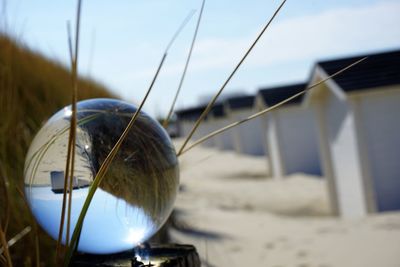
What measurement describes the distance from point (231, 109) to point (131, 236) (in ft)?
86.7

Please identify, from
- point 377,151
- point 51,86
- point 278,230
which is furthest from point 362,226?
point 51,86

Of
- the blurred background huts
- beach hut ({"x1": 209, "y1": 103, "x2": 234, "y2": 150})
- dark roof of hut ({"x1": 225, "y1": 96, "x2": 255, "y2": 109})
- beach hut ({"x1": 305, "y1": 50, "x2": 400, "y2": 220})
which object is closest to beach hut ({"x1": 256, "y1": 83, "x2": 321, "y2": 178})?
the blurred background huts

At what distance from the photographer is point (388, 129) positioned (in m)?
8.88

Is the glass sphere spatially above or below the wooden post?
above

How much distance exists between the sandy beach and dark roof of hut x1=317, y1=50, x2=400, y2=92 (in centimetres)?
264

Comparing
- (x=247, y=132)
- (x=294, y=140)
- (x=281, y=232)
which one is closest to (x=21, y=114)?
(x=281, y=232)

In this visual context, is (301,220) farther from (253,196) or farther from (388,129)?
(253,196)

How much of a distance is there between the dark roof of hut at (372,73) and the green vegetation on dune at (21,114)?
18.8 ft

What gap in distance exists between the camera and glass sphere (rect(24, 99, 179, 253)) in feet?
4.41

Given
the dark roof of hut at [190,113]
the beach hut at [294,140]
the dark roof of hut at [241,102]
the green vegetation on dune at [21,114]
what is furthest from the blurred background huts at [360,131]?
the dark roof of hut at [190,113]

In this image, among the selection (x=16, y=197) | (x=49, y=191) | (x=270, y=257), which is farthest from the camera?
(x=270, y=257)

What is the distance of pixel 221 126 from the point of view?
32906mm

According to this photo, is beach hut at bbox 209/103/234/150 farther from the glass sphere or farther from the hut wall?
the glass sphere

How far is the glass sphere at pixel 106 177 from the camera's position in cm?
134
